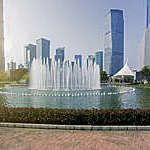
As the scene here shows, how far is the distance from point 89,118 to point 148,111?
2772 mm

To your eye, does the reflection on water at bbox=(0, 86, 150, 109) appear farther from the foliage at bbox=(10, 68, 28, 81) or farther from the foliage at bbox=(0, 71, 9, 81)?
the foliage at bbox=(0, 71, 9, 81)

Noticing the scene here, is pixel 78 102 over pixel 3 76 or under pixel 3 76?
under

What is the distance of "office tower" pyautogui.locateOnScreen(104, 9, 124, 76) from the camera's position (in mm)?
137975

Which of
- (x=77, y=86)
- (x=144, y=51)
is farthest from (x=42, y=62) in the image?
(x=144, y=51)

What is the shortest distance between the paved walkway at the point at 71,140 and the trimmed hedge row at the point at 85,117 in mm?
716

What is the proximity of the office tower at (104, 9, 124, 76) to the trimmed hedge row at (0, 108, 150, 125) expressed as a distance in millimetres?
131199

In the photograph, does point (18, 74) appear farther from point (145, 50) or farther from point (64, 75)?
point (145, 50)

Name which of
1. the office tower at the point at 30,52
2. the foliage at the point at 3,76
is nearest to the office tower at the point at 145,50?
the office tower at the point at 30,52

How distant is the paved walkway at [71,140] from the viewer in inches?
183

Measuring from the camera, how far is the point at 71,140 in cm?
513

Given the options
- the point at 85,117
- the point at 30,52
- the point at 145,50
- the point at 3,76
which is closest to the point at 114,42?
the point at 145,50

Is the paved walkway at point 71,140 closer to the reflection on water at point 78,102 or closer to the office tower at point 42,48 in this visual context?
the reflection on water at point 78,102

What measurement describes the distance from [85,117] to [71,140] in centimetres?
161

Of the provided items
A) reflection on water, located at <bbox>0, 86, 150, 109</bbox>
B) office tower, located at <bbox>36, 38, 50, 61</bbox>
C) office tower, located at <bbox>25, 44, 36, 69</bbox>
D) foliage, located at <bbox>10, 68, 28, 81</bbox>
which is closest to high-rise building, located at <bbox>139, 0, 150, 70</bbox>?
office tower, located at <bbox>36, 38, 50, 61</bbox>
